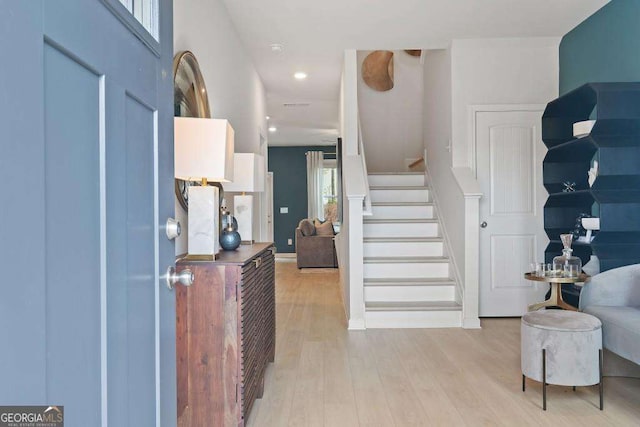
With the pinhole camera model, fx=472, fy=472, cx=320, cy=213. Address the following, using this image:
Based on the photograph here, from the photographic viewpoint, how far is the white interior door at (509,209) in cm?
464

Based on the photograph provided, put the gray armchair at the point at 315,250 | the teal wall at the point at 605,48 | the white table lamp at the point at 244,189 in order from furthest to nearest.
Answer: the gray armchair at the point at 315,250
the teal wall at the point at 605,48
the white table lamp at the point at 244,189

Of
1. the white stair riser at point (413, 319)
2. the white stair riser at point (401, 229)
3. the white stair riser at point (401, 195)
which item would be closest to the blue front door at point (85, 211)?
the white stair riser at point (413, 319)

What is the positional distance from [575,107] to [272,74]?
3300mm

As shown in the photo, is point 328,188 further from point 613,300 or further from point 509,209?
point 613,300

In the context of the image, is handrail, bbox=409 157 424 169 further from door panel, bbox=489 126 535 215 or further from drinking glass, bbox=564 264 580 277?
→ drinking glass, bbox=564 264 580 277

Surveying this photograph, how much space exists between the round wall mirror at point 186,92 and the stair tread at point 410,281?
8.12 ft

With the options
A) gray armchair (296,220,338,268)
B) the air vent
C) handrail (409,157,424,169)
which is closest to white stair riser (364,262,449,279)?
handrail (409,157,424,169)

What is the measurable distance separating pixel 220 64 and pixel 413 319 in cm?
275

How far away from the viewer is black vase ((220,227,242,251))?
8.46 feet

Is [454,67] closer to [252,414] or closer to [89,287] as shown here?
[252,414]

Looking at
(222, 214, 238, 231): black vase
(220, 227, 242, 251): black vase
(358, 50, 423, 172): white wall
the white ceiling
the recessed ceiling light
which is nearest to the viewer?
(220, 227, 242, 251): black vase

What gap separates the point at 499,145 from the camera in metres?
4.67

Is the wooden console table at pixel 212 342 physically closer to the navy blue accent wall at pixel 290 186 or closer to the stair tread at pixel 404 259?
the stair tread at pixel 404 259

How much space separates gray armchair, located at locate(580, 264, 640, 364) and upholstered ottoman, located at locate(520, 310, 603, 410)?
13cm
